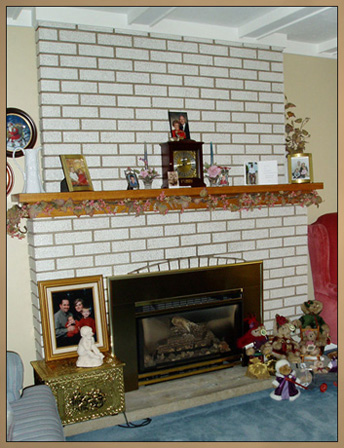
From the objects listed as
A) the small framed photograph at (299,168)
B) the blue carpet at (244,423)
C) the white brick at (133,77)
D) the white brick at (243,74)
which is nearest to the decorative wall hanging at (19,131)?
the white brick at (133,77)

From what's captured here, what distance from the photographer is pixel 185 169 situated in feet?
10.9

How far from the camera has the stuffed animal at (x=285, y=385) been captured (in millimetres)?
3219

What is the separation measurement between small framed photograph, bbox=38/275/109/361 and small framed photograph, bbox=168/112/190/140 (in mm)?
1115

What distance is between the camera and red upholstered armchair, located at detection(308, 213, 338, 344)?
3.81 metres

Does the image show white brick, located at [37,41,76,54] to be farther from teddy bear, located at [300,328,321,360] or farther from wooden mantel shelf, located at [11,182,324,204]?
teddy bear, located at [300,328,321,360]

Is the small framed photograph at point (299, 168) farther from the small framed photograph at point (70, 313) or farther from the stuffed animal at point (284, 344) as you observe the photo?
the small framed photograph at point (70, 313)

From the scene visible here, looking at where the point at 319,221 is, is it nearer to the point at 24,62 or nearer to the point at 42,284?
the point at 42,284

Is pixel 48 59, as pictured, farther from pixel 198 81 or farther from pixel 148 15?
pixel 198 81

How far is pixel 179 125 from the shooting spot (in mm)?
3363

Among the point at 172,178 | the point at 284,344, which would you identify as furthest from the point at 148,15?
the point at 284,344

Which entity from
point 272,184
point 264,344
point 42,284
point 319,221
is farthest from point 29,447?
point 319,221

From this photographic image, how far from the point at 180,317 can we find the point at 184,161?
110cm

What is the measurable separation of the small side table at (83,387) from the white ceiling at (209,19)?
2146mm

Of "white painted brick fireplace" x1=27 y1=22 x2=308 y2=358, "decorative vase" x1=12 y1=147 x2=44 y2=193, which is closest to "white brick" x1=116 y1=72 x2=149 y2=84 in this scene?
"white painted brick fireplace" x1=27 y1=22 x2=308 y2=358
